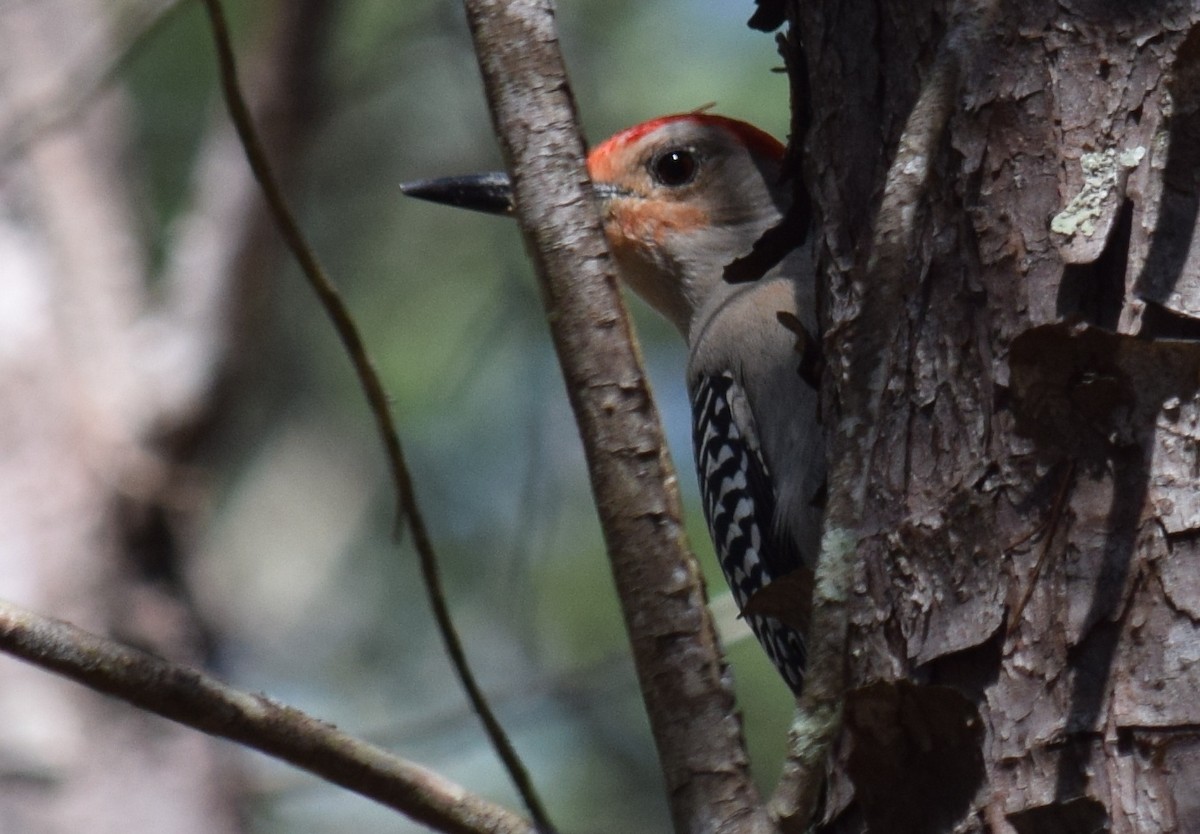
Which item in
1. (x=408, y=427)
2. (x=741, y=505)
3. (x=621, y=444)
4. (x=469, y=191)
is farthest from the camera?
(x=408, y=427)

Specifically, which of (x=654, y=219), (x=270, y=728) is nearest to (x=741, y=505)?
(x=654, y=219)

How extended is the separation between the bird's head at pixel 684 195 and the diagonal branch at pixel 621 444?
2520mm

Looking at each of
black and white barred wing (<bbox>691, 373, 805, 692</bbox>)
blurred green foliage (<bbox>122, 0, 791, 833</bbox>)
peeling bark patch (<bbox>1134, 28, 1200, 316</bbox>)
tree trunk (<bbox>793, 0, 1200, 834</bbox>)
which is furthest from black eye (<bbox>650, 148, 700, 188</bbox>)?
peeling bark patch (<bbox>1134, 28, 1200, 316</bbox>)

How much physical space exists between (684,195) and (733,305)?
742 mm

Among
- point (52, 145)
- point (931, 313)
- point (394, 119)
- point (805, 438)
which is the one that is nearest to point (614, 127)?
point (394, 119)

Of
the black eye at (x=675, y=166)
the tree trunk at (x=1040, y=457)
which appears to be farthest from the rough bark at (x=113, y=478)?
the tree trunk at (x=1040, y=457)

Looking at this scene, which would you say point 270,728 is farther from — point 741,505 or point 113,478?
point 113,478

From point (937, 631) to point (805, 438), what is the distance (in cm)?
150

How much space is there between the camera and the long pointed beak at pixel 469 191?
15.3 feet

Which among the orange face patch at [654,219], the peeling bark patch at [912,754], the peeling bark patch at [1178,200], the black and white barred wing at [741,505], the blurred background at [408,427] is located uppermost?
the blurred background at [408,427]

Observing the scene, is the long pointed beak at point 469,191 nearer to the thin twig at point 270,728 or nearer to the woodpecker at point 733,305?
the woodpecker at point 733,305

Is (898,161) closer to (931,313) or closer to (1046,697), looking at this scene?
(931,313)

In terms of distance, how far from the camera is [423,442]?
9.52 m

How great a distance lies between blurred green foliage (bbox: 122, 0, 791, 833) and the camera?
7.36m
